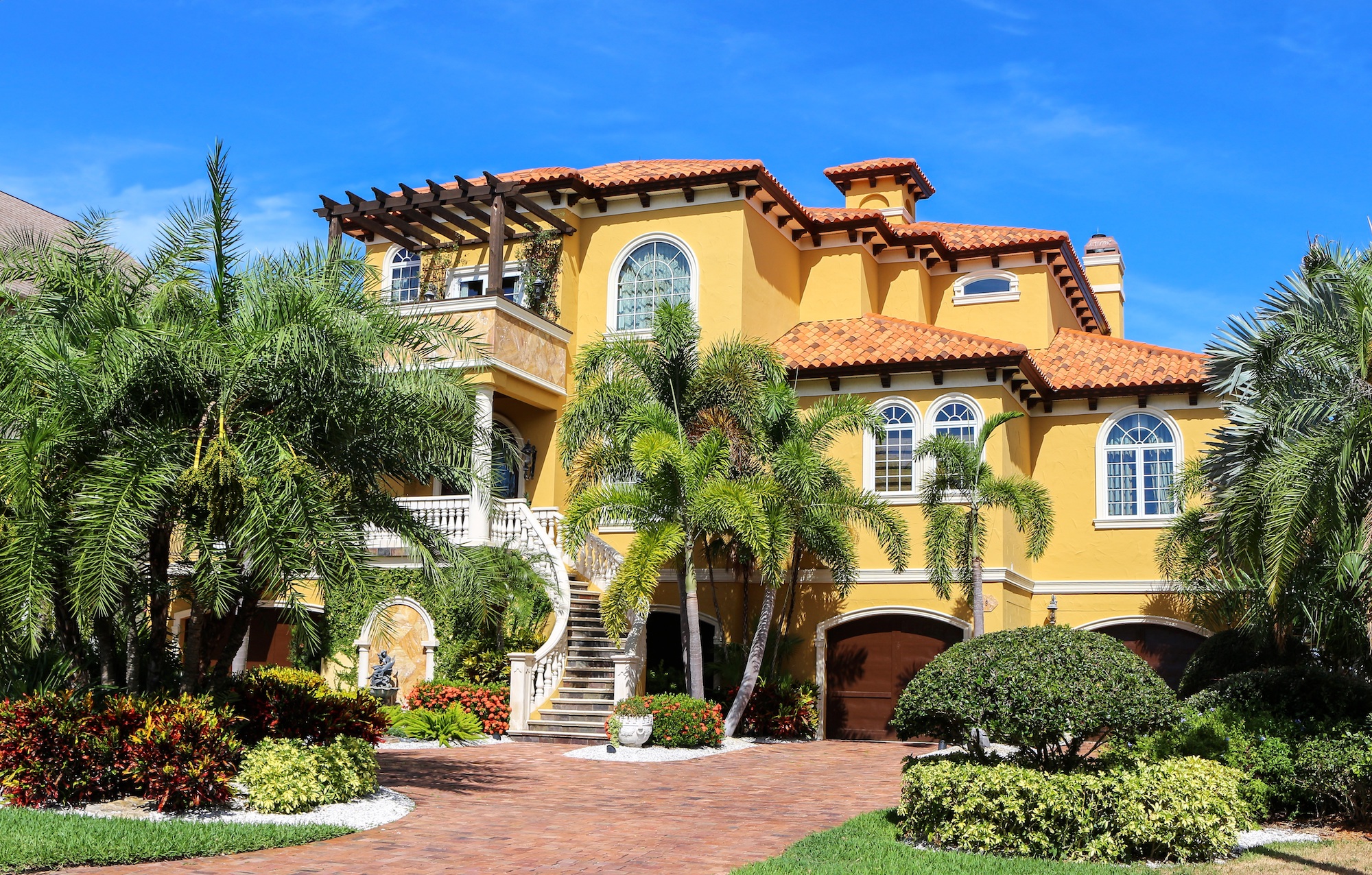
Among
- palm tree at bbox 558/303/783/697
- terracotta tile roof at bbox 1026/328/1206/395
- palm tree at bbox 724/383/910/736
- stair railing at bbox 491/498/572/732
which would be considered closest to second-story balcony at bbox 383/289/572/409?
palm tree at bbox 558/303/783/697

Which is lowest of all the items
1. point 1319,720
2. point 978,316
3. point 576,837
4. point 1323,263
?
point 576,837

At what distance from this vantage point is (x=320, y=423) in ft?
40.9

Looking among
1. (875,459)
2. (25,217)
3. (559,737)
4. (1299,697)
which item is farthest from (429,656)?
(25,217)

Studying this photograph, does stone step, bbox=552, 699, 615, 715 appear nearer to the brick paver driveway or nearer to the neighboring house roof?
the brick paver driveway

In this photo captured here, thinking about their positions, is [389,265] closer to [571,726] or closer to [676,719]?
[571,726]

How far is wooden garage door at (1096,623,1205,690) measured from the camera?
22.9 meters

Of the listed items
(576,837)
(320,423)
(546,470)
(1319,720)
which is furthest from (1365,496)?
(546,470)

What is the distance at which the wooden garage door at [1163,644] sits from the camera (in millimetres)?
22906

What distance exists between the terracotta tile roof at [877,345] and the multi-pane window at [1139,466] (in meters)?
2.87

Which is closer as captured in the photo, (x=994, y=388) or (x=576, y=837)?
(x=576, y=837)

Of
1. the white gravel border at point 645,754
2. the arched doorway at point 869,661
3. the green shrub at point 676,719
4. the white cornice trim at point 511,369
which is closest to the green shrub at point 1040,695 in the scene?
the white gravel border at point 645,754

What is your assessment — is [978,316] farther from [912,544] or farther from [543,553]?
A: [543,553]

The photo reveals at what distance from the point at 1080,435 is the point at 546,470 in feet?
33.5

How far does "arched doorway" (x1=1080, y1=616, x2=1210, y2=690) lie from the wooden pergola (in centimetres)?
1282
